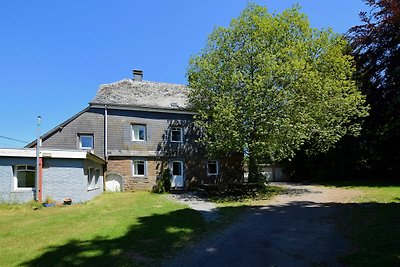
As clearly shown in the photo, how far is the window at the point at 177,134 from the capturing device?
83.9ft

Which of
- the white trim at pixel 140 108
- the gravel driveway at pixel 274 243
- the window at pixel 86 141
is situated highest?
the white trim at pixel 140 108

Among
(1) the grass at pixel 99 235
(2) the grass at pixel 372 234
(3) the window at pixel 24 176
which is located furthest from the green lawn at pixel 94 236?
(2) the grass at pixel 372 234

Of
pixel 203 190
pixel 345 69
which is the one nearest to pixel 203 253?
pixel 203 190

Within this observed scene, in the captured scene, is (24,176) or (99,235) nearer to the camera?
(99,235)

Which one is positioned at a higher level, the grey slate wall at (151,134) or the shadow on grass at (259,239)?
the grey slate wall at (151,134)

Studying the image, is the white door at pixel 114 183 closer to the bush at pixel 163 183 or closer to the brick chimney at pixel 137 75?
the bush at pixel 163 183

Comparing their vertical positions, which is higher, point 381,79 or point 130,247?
point 381,79

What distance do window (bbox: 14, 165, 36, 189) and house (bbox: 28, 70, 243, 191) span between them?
679cm

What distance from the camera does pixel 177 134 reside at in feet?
84.6

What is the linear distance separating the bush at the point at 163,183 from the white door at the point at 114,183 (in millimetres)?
2374

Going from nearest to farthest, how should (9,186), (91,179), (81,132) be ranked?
1. (9,186)
2. (91,179)
3. (81,132)

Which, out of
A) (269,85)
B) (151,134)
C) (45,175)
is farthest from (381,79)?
(45,175)

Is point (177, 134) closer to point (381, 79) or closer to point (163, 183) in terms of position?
point (163, 183)

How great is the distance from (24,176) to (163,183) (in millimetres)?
9641
